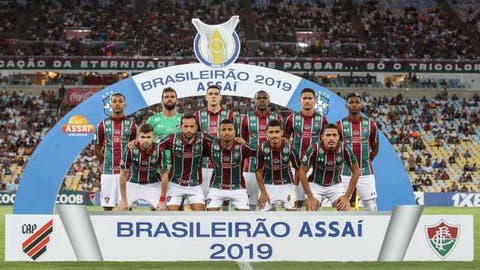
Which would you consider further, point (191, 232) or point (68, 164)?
point (68, 164)

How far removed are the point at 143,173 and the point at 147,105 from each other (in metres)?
2.57

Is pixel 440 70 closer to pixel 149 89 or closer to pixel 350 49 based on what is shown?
pixel 350 49

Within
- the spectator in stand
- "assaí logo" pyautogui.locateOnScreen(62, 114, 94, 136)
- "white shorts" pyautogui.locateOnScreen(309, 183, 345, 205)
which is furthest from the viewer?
the spectator in stand

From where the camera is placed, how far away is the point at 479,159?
3856 centimetres

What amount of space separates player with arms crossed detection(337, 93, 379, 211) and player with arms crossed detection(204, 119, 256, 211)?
1.45m

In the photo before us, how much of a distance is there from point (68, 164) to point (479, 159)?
26041 mm

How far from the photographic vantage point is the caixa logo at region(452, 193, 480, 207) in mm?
32688

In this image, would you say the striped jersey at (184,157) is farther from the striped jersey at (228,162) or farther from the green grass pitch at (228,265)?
the green grass pitch at (228,265)

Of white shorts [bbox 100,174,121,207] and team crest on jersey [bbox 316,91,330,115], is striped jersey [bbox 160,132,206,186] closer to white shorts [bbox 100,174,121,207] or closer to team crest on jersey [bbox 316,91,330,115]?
white shorts [bbox 100,174,121,207]

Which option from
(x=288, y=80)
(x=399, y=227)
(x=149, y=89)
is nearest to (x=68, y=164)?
(x=149, y=89)

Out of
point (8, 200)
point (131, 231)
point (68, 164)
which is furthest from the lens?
point (8, 200)

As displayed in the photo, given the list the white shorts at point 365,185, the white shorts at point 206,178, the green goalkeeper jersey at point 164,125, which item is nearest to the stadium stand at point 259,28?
the white shorts at point 206,178

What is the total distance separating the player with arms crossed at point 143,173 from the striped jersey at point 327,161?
1753mm

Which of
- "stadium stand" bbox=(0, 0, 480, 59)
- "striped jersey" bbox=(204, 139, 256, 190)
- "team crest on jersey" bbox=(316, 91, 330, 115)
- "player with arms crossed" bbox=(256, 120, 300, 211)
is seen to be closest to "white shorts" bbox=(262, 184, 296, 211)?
"player with arms crossed" bbox=(256, 120, 300, 211)
